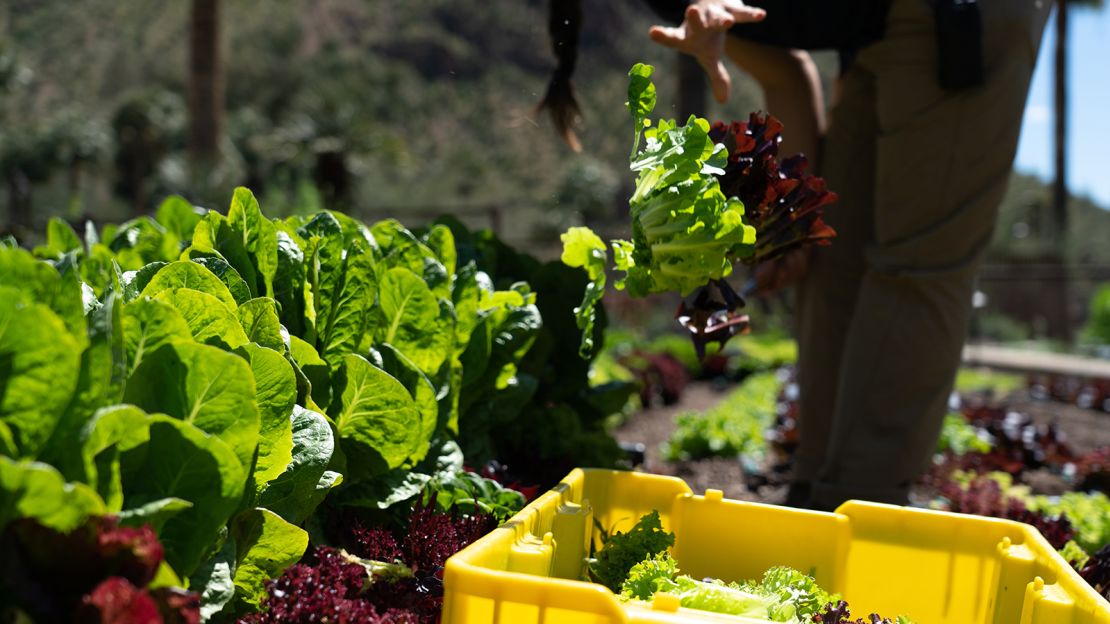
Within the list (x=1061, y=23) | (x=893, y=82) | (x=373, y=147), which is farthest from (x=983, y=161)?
(x=373, y=147)

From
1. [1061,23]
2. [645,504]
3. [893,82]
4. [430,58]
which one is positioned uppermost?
[430,58]

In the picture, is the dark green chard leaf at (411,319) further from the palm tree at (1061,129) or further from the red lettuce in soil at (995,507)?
the palm tree at (1061,129)

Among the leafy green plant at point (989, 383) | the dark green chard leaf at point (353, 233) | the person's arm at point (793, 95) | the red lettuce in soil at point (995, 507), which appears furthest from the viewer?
the leafy green plant at point (989, 383)

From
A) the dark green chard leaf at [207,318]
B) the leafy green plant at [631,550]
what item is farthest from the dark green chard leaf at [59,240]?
the leafy green plant at [631,550]

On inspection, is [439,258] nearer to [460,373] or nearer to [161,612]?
[460,373]

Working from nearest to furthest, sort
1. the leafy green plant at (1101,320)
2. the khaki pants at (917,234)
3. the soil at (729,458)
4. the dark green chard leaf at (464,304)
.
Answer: the dark green chard leaf at (464,304), the khaki pants at (917,234), the soil at (729,458), the leafy green plant at (1101,320)

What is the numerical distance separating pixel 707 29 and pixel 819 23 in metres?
0.72

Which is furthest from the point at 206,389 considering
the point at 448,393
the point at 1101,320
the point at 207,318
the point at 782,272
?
the point at 1101,320

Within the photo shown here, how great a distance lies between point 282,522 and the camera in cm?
132

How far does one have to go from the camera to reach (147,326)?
4.01 ft

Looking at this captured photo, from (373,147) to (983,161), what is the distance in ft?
73.0

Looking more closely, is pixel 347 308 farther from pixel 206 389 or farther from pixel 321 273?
pixel 206 389

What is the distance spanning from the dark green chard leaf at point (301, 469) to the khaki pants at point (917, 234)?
1.75 meters

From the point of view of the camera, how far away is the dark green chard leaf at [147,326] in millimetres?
1218
